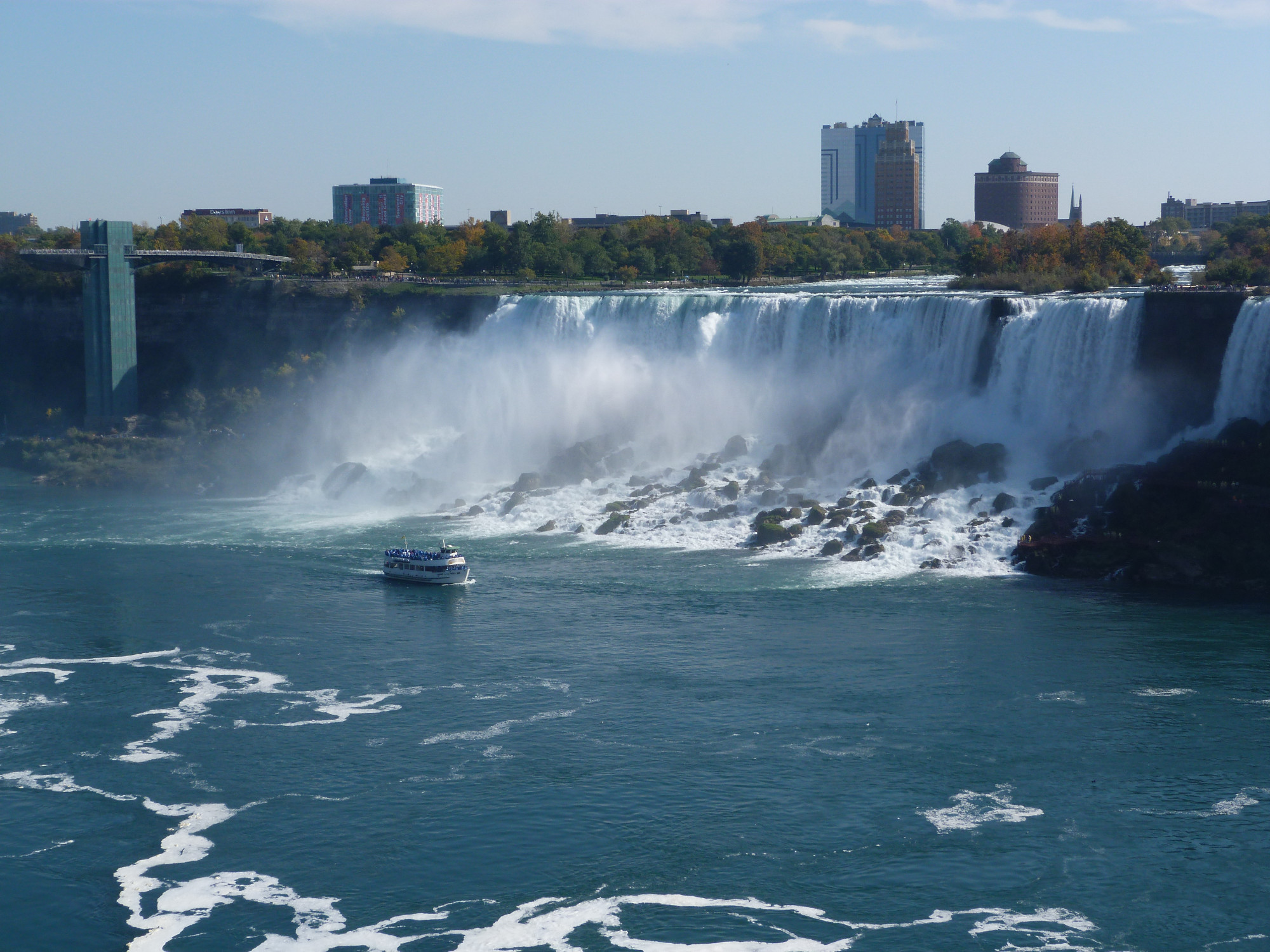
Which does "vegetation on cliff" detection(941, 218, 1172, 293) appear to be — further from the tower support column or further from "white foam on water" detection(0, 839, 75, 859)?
"white foam on water" detection(0, 839, 75, 859)

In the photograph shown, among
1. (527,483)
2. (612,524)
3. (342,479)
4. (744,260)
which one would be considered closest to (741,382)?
(527,483)

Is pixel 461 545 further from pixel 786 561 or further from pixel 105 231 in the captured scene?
pixel 105 231

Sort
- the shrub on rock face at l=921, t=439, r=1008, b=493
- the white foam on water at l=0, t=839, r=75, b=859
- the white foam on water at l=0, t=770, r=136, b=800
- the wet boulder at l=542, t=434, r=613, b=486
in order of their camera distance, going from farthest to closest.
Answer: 1. the wet boulder at l=542, t=434, r=613, b=486
2. the shrub on rock face at l=921, t=439, r=1008, b=493
3. the white foam on water at l=0, t=770, r=136, b=800
4. the white foam on water at l=0, t=839, r=75, b=859

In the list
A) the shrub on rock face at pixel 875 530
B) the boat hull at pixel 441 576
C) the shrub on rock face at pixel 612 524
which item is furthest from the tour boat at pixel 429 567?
the shrub on rock face at pixel 875 530

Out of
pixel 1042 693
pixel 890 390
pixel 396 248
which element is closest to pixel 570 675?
pixel 1042 693

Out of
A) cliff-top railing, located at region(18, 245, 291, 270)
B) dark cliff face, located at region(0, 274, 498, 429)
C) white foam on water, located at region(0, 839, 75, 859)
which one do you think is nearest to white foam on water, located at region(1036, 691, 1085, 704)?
white foam on water, located at region(0, 839, 75, 859)

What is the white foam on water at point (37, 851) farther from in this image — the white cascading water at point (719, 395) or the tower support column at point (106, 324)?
the tower support column at point (106, 324)
